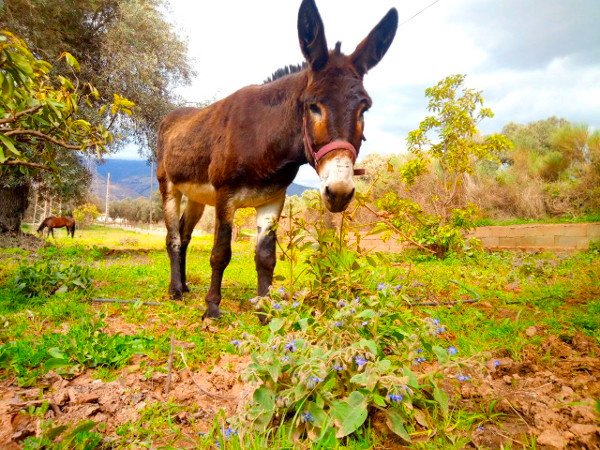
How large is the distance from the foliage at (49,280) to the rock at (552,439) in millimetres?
4288

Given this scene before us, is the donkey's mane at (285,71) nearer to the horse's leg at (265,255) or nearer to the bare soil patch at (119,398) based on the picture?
the horse's leg at (265,255)

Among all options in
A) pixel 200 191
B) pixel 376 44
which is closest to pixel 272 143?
pixel 376 44

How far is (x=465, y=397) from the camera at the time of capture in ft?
5.65

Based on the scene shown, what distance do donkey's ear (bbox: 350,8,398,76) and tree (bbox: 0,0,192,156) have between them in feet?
31.5

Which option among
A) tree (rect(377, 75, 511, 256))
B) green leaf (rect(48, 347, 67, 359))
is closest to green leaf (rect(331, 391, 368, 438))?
green leaf (rect(48, 347, 67, 359))

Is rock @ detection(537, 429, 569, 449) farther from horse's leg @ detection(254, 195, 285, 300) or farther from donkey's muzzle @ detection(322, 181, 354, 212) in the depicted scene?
horse's leg @ detection(254, 195, 285, 300)

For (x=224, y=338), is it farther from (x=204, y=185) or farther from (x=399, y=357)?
(x=204, y=185)

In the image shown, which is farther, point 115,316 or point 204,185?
point 204,185

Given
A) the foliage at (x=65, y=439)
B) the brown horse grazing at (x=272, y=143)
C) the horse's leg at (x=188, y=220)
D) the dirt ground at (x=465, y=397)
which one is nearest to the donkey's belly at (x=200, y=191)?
the brown horse grazing at (x=272, y=143)

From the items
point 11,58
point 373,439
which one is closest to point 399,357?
point 373,439

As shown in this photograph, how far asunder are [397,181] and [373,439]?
38.6 ft

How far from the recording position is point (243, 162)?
3230 millimetres

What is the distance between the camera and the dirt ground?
142cm

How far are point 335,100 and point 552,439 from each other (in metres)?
2.15
